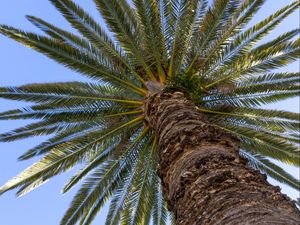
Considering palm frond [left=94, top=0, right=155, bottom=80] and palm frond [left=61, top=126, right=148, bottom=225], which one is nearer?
palm frond [left=94, top=0, right=155, bottom=80]

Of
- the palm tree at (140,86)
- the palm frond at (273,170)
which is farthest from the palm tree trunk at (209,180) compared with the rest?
the palm frond at (273,170)

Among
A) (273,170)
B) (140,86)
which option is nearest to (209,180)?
(140,86)

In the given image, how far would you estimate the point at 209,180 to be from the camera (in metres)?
3.96

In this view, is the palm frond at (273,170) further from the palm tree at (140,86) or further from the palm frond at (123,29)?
the palm frond at (123,29)

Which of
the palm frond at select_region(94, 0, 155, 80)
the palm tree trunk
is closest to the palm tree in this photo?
the palm frond at select_region(94, 0, 155, 80)

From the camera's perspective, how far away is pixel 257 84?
30.7 feet

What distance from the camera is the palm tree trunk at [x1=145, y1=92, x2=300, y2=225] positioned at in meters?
3.19

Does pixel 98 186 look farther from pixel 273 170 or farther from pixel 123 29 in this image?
pixel 273 170

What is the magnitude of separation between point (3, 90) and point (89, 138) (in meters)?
2.12

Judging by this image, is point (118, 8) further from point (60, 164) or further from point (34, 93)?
point (60, 164)

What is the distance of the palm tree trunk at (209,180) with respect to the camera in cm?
319

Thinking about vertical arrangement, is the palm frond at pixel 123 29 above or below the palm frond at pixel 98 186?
above

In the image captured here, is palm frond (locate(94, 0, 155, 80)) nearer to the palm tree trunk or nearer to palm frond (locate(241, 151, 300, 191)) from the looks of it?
the palm tree trunk

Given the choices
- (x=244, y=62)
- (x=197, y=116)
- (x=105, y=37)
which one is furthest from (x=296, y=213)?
(x=105, y=37)
